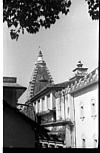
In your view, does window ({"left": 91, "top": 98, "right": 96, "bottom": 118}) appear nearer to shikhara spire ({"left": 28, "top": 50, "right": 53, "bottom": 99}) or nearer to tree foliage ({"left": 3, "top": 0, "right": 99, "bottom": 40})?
shikhara spire ({"left": 28, "top": 50, "right": 53, "bottom": 99})

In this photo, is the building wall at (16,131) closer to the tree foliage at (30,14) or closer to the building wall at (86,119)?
the building wall at (86,119)

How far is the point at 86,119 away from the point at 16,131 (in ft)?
0.92

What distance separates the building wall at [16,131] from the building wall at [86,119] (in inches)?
7.3

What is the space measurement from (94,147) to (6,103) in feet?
1.26

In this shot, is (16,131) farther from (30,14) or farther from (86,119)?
(30,14)

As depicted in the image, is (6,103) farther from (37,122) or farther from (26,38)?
(26,38)

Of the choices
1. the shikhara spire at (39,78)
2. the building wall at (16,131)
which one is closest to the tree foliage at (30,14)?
the shikhara spire at (39,78)

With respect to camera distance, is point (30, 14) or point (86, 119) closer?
point (86, 119)

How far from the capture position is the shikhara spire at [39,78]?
105cm

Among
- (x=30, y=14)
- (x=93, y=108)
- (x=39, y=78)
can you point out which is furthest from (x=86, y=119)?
(x=30, y=14)

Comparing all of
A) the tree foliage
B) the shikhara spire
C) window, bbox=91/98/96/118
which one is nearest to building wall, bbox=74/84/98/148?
window, bbox=91/98/96/118

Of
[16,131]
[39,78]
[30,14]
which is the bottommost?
[16,131]

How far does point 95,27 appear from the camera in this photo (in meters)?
1.03

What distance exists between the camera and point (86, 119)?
0.98m
